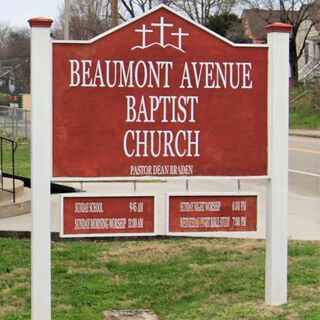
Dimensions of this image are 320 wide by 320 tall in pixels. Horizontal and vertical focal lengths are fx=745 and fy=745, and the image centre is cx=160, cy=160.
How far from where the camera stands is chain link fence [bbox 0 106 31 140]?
33625 mm

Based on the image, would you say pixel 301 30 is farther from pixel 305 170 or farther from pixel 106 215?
pixel 106 215

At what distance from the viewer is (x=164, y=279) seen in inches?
252

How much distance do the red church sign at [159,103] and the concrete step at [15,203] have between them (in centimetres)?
491

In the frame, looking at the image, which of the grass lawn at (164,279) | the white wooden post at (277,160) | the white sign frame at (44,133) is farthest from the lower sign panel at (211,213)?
the grass lawn at (164,279)

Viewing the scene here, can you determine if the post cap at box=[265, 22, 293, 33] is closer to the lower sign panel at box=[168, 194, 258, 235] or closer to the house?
the lower sign panel at box=[168, 194, 258, 235]

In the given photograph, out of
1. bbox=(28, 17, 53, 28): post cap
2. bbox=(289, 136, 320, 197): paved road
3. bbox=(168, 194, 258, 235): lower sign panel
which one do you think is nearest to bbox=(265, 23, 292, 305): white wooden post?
bbox=(168, 194, 258, 235): lower sign panel

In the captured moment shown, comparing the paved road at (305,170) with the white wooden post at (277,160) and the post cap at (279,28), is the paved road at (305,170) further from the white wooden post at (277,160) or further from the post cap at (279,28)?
the post cap at (279,28)

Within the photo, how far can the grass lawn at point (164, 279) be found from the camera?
17.6ft

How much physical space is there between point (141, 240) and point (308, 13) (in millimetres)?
53021

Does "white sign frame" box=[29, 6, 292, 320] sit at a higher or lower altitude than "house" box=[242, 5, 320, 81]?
lower

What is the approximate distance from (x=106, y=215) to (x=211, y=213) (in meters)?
0.78

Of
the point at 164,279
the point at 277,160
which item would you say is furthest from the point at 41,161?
the point at 164,279

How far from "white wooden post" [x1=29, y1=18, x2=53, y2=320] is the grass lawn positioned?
0.41 metres

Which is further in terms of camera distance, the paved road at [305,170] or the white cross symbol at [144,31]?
the paved road at [305,170]
